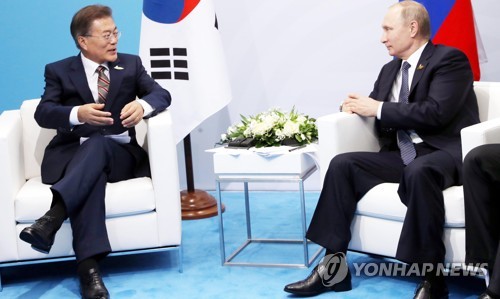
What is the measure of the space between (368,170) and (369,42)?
1.85 meters

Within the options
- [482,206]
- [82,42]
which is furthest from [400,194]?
[82,42]

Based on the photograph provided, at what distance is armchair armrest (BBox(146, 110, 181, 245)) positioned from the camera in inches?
157

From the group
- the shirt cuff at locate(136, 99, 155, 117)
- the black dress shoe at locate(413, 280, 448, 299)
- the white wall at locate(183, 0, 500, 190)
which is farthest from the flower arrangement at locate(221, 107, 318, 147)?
the white wall at locate(183, 0, 500, 190)

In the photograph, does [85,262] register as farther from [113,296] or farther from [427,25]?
[427,25]

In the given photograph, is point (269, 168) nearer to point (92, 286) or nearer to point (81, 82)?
point (92, 286)

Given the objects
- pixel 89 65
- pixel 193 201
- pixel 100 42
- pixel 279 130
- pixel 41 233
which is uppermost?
pixel 100 42

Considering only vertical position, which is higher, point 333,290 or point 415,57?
point 415,57

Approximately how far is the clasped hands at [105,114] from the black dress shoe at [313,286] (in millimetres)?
1196

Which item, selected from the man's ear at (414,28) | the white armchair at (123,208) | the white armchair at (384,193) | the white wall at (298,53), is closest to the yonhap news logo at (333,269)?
the white armchair at (384,193)

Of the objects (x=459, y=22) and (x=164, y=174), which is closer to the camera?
(x=164, y=174)

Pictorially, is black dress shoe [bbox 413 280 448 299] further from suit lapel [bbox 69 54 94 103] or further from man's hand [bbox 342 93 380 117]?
suit lapel [bbox 69 54 94 103]

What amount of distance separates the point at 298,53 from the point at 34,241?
2564 millimetres

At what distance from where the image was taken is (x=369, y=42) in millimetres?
5387

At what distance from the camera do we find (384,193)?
3559mm
